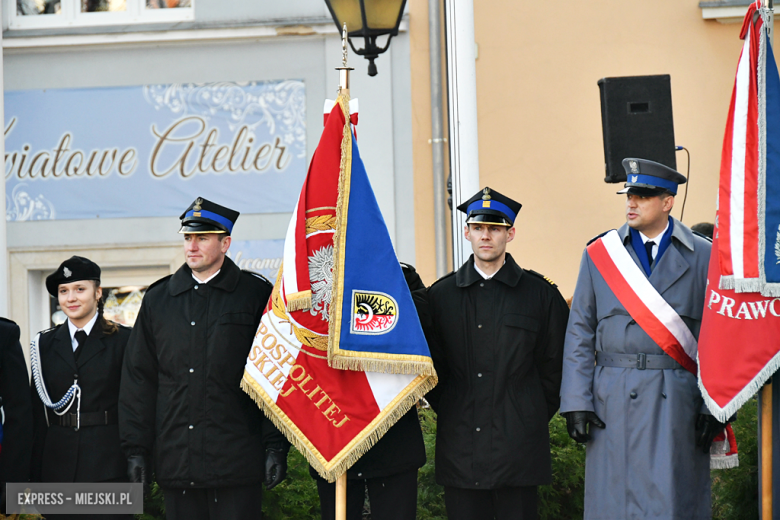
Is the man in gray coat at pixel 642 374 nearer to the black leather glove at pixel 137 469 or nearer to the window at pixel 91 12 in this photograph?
the black leather glove at pixel 137 469

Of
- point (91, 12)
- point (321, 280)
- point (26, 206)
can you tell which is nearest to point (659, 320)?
point (321, 280)

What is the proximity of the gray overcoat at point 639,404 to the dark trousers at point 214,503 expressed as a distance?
1.50 m

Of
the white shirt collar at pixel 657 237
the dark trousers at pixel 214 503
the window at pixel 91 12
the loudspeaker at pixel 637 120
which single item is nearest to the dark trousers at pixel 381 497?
the dark trousers at pixel 214 503

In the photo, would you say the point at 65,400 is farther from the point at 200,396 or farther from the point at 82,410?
the point at 200,396

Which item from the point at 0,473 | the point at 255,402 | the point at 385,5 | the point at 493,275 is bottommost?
the point at 0,473

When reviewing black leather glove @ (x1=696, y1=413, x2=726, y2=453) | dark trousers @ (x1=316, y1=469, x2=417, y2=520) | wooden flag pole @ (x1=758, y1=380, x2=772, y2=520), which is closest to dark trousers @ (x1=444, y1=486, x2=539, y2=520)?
dark trousers @ (x1=316, y1=469, x2=417, y2=520)

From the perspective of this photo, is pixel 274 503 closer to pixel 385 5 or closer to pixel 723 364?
pixel 723 364

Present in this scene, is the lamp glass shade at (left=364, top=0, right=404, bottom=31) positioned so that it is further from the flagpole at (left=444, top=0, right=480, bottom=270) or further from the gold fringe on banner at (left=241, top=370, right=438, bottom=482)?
the gold fringe on banner at (left=241, top=370, right=438, bottom=482)

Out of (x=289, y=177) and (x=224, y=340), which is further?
(x=289, y=177)

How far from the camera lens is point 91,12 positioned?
8977 millimetres

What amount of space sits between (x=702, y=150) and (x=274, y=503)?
565cm

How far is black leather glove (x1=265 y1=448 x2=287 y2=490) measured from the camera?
166 inches

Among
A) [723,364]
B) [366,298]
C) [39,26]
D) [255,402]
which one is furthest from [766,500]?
[39,26]

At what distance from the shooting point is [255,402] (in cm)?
432
